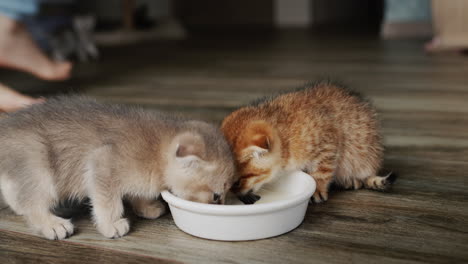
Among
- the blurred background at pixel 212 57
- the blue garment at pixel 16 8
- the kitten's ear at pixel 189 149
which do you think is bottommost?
the blurred background at pixel 212 57

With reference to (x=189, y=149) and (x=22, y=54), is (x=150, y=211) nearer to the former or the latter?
(x=189, y=149)

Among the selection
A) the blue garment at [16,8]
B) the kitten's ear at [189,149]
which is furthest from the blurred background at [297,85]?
the kitten's ear at [189,149]

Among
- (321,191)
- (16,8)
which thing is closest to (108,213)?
(321,191)

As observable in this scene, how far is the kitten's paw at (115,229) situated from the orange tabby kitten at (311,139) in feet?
0.89

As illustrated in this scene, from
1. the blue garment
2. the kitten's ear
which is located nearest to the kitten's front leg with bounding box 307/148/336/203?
the kitten's ear

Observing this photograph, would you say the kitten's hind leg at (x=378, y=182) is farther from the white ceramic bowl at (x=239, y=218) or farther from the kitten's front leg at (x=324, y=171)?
the white ceramic bowl at (x=239, y=218)

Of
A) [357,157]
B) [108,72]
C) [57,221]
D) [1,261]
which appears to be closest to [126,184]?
[57,221]

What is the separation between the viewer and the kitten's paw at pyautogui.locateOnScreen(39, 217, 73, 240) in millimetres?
1180

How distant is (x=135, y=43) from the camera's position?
218 inches

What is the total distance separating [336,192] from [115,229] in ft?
1.87

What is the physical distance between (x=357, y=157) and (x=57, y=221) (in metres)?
0.75

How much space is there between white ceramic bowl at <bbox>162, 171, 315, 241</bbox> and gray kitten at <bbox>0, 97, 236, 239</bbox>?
0.07 m

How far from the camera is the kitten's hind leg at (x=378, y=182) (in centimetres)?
142

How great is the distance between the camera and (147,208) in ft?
4.23
